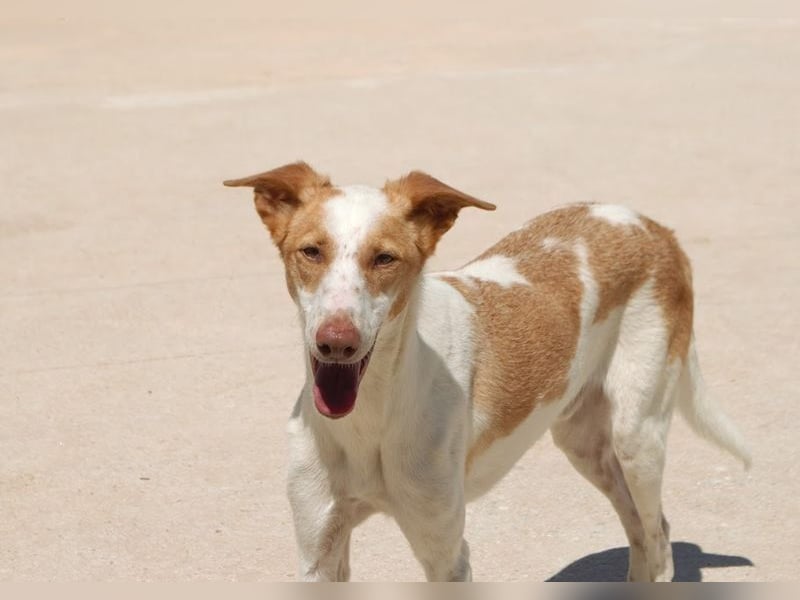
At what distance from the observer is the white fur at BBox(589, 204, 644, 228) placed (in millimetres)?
5805

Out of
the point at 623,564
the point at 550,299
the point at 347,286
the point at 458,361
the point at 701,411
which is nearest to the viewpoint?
the point at 347,286

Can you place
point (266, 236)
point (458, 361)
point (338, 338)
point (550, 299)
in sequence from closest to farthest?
point (338, 338) → point (458, 361) → point (550, 299) → point (266, 236)

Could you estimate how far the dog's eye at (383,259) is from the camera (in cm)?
442

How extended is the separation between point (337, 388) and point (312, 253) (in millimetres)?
397

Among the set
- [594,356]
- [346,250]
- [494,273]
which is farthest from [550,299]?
[346,250]

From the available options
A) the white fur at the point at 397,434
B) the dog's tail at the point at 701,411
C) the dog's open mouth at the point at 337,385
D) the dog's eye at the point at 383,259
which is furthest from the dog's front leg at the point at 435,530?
the dog's tail at the point at 701,411

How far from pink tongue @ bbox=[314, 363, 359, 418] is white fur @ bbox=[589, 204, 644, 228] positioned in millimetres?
1758

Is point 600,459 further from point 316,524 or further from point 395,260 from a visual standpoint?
point 395,260

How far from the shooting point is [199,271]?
368 inches

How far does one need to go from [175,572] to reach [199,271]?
3658 millimetres

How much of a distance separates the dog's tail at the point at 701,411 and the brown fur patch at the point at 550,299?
177 millimetres

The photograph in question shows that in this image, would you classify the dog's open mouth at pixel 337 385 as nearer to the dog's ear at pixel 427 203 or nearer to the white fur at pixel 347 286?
the white fur at pixel 347 286

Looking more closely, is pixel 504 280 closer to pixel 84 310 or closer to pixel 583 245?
pixel 583 245

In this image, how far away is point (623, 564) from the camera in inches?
242
